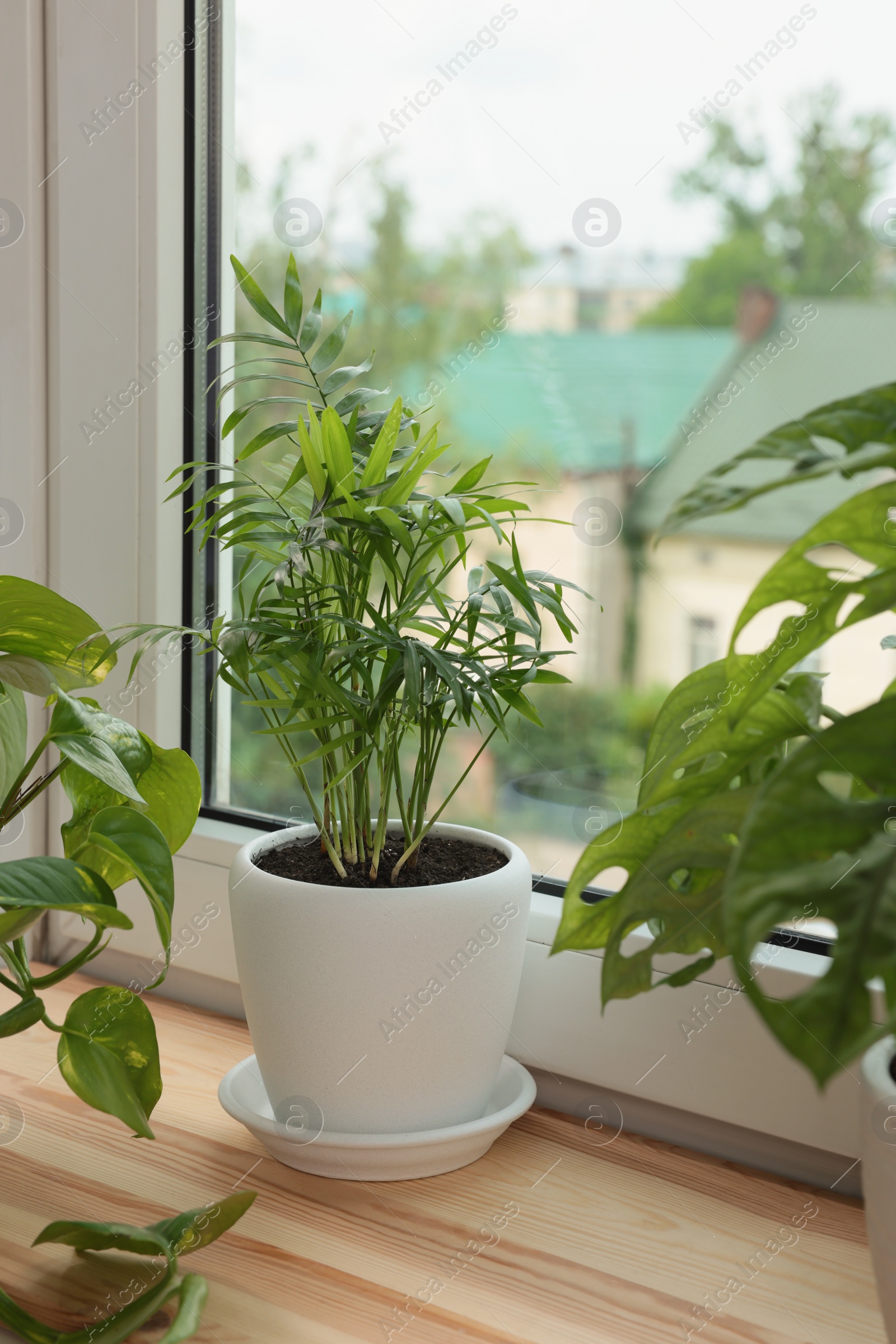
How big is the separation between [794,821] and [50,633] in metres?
0.54

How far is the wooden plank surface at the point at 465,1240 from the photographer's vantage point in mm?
649

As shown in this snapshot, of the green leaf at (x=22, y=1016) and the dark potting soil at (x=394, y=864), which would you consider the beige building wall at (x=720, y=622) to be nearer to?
the dark potting soil at (x=394, y=864)

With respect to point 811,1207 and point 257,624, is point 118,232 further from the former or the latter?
point 811,1207

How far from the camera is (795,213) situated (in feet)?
2.76

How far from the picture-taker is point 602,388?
0.94 metres

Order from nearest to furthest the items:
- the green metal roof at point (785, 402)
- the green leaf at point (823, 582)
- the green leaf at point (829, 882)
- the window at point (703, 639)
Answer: the green leaf at point (829, 882), the green leaf at point (823, 582), the green metal roof at point (785, 402), the window at point (703, 639)

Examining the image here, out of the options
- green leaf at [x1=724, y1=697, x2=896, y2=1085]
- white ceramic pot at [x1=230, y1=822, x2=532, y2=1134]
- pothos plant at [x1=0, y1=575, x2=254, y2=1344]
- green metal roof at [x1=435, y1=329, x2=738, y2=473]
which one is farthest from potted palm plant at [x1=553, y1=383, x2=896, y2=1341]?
green metal roof at [x1=435, y1=329, x2=738, y2=473]

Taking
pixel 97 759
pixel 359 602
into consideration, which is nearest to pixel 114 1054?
pixel 97 759

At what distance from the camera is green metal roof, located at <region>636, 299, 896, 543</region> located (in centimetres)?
81

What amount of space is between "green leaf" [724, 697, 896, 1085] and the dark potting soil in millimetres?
382

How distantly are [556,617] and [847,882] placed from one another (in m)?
0.38

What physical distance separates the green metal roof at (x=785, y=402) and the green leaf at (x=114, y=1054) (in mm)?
540

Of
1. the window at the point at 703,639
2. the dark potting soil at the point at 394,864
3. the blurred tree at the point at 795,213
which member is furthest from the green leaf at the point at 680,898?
the blurred tree at the point at 795,213

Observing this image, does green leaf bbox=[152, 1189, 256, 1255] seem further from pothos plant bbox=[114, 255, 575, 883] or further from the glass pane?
the glass pane
